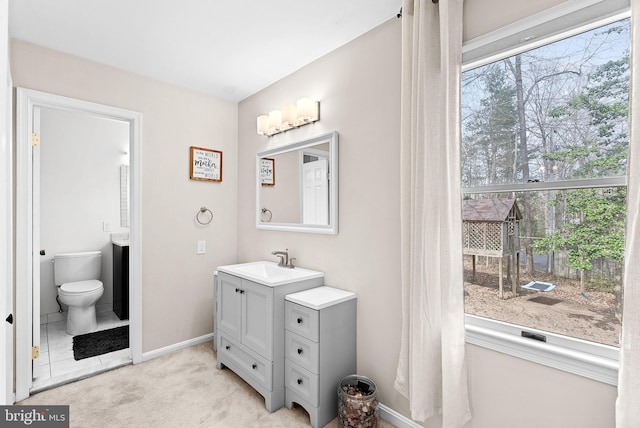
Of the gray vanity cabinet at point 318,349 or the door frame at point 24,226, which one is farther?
the door frame at point 24,226

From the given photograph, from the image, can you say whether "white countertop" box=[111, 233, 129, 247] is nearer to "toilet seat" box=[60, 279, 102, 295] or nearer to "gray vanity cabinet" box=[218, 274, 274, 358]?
"toilet seat" box=[60, 279, 102, 295]

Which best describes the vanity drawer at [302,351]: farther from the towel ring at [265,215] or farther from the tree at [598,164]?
the tree at [598,164]

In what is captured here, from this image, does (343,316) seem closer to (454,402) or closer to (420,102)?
(454,402)

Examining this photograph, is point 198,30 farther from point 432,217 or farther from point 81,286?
point 81,286

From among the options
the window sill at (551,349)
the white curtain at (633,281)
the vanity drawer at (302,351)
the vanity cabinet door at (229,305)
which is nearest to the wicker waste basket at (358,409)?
the vanity drawer at (302,351)

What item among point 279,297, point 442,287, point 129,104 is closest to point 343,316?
point 279,297

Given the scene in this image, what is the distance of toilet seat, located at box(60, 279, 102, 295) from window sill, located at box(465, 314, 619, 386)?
3446 mm

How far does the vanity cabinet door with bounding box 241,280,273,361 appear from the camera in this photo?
208 centimetres

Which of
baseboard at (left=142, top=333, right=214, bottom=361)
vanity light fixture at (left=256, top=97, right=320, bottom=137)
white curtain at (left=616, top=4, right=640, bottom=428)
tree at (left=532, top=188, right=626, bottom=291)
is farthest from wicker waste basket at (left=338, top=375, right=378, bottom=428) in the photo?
vanity light fixture at (left=256, top=97, right=320, bottom=137)

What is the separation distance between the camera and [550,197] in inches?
56.2

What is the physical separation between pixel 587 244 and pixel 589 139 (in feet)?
1.43

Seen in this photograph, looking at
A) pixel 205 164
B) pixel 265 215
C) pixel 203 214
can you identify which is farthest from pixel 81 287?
pixel 265 215

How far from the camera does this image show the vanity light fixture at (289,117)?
2420mm

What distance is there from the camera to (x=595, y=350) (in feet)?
4.18
